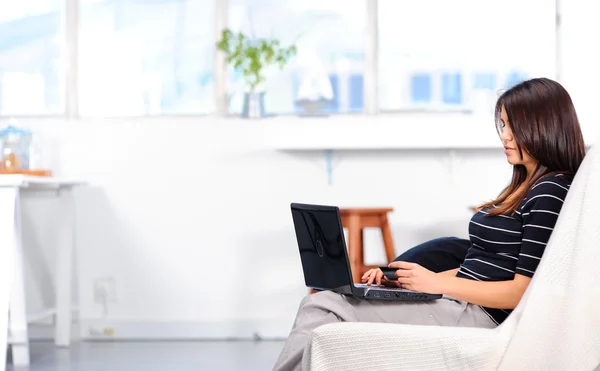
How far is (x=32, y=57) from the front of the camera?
418cm

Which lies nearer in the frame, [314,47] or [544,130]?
[544,130]

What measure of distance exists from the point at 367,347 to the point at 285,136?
2.47 m

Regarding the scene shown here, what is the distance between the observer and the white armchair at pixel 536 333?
57.7 inches

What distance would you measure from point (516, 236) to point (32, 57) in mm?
3147

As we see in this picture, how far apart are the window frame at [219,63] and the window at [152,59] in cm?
4

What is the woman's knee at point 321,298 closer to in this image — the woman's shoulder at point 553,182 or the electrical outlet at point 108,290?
the woman's shoulder at point 553,182

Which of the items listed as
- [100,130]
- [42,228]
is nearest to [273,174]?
[100,130]

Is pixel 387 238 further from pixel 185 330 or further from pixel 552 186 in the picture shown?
pixel 552 186

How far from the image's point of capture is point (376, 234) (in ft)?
13.0

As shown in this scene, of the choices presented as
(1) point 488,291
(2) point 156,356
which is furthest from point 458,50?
(1) point 488,291

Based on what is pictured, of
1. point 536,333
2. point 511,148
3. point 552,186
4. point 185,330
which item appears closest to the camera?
point 536,333

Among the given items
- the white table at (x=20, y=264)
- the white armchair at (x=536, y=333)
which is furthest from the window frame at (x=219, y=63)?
the white armchair at (x=536, y=333)

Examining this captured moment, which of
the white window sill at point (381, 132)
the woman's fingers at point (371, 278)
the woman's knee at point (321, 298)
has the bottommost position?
the woman's knee at point (321, 298)

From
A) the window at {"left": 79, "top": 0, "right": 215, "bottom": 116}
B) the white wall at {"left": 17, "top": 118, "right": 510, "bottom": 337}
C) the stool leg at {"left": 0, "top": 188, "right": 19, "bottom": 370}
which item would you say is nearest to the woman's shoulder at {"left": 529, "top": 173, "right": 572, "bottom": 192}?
the stool leg at {"left": 0, "top": 188, "right": 19, "bottom": 370}
